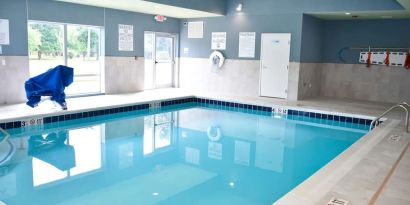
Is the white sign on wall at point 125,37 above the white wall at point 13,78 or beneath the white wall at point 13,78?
above

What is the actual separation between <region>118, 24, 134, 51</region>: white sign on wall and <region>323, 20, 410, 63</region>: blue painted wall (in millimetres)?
5057

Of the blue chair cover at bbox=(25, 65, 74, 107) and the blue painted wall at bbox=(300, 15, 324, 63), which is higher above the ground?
the blue painted wall at bbox=(300, 15, 324, 63)

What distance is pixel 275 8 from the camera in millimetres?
8578

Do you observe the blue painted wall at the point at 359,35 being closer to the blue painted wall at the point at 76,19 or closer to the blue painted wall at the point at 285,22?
the blue painted wall at the point at 285,22

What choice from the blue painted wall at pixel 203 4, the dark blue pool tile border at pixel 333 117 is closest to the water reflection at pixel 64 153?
the blue painted wall at pixel 203 4

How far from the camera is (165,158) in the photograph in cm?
465

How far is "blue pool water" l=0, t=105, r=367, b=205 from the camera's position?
3.50 meters

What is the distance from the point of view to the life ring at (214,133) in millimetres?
5729

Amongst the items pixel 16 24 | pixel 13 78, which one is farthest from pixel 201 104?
pixel 16 24

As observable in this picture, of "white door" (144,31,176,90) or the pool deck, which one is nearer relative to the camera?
the pool deck

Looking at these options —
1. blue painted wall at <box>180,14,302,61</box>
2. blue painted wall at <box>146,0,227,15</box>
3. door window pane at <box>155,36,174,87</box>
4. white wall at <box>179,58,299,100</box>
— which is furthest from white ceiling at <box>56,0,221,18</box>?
white wall at <box>179,58,299,100</box>

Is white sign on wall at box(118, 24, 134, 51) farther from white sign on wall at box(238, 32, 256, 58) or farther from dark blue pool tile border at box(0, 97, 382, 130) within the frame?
white sign on wall at box(238, 32, 256, 58)

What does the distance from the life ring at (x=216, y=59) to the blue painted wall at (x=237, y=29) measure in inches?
6.3

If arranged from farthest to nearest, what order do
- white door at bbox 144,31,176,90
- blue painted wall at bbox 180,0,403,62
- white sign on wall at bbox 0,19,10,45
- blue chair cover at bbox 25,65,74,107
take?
1. white door at bbox 144,31,176,90
2. blue painted wall at bbox 180,0,403,62
3. white sign on wall at bbox 0,19,10,45
4. blue chair cover at bbox 25,65,74,107
